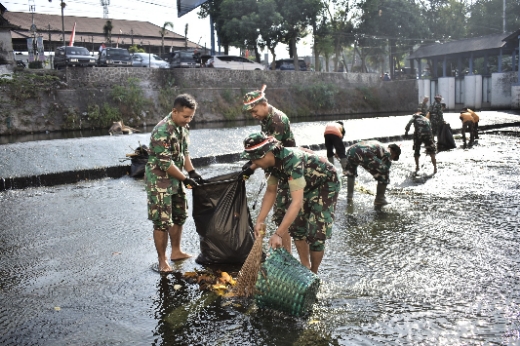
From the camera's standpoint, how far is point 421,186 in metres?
9.40

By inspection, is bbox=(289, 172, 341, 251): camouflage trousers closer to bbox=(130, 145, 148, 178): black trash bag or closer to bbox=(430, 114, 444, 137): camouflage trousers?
bbox=(130, 145, 148, 178): black trash bag

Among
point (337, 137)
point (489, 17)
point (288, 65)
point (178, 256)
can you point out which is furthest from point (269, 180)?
point (489, 17)

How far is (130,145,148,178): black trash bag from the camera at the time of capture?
1153 centimetres

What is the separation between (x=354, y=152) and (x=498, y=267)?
10.4 feet

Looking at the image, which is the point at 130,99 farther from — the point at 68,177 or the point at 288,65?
the point at 288,65

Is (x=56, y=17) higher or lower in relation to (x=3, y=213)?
higher

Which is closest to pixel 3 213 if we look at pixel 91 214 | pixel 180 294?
pixel 91 214

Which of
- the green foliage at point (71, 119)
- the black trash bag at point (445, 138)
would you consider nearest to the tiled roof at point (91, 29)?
the green foliage at point (71, 119)

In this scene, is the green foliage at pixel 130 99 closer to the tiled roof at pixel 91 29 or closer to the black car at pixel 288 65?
the black car at pixel 288 65

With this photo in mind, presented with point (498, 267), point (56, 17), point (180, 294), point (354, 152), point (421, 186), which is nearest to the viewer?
point (180, 294)

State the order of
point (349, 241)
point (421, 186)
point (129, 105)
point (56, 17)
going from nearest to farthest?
1. point (349, 241)
2. point (421, 186)
3. point (129, 105)
4. point (56, 17)

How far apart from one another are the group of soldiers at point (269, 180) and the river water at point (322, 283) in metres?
0.49

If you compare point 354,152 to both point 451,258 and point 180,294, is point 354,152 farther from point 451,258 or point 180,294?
point 180,294

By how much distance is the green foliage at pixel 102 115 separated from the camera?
2475 cm
